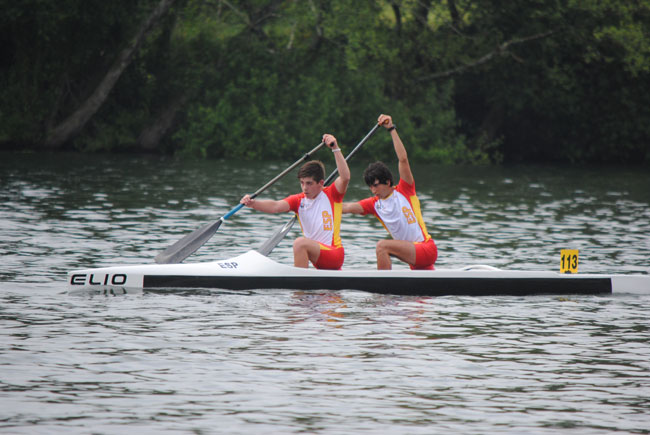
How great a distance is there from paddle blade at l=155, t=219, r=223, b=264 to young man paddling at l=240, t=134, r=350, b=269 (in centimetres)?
110

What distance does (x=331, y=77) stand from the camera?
4394 centimetres

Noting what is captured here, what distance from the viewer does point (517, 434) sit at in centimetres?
630

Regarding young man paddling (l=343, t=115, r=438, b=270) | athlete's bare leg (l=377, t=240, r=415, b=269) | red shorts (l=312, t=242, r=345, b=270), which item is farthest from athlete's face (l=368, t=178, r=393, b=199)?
red shorts (l=312, t=242, r=345, b=270)

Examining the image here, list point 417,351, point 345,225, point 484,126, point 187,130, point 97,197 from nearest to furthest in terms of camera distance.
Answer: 1. point 417,351
2. point 345,225
3. point 97,197
4. point 187,130
5. point 484,126

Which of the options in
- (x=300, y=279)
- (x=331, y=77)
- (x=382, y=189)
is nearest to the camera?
(x=300, y=279)

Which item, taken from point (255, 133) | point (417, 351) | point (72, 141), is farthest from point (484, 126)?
point (417, 351)

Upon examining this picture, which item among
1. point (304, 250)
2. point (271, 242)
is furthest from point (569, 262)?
point (271, 242)

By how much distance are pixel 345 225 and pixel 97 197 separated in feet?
20.4

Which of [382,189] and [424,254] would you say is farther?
[424,254]

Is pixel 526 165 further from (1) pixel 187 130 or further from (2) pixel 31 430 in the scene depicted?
(2) pixel 31 430

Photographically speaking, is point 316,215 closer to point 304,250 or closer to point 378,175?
point 304,250

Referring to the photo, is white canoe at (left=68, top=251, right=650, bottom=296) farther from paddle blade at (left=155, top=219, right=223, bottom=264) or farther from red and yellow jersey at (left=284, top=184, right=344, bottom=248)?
paddle blade at (left=155, top=219, right=223, bottom=264)

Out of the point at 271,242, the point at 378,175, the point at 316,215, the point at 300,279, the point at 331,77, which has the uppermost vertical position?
the point at 331,77

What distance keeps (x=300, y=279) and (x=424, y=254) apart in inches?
Result: 53.8
